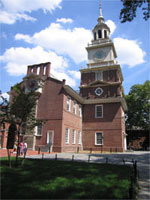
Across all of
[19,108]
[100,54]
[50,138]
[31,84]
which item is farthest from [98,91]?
[19,108]

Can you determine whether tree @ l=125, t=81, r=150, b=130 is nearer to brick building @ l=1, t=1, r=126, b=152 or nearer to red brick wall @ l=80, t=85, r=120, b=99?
brick building @ l=1, t=1, r=126, b=152

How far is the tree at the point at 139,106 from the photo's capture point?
37812 millimetres

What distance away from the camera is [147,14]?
8180mm

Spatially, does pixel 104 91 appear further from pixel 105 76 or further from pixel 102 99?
pixel 105 76

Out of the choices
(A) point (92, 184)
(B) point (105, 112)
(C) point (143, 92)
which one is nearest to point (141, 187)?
(A) point (92, 184)

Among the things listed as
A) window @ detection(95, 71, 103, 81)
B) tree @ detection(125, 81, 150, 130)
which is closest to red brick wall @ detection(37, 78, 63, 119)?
window @ detection(95, 71, 103, 81)

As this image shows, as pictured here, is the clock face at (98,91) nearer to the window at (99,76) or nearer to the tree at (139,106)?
the window at (99,76)

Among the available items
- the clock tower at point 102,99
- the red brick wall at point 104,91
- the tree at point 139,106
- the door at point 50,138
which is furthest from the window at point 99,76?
the door at point 50,138

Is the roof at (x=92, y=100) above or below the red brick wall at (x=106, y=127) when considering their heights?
above

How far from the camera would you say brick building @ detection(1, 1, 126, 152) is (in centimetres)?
2188

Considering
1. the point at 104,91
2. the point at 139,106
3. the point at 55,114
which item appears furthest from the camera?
the point at 139,106

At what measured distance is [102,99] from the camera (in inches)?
1101

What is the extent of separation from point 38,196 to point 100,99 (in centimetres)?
2419

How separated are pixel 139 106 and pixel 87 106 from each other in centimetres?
1565
